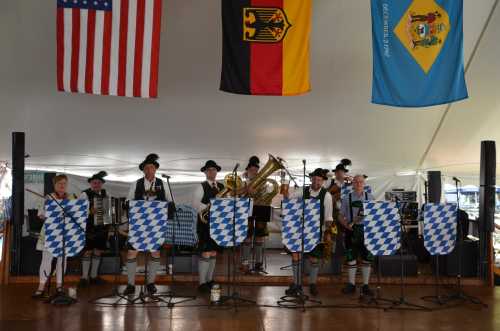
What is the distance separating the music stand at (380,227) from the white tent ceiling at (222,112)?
3.11 metres

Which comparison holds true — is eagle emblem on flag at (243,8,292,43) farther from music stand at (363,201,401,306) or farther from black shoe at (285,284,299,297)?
black shoe at (285,284,299,297)

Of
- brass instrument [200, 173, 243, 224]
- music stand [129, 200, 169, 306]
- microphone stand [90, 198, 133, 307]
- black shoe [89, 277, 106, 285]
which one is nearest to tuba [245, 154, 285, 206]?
brass instrument [200, 173, 243, 224]

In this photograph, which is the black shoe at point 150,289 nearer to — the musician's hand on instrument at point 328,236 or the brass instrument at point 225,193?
the brass instrument at point 225,193

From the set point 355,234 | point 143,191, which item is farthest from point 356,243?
point 143,191

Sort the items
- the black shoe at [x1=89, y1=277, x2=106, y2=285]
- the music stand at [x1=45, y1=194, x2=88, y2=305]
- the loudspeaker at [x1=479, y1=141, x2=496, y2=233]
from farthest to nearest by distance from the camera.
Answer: the loudspeaker at [x1=479, y1=141, x2=496, y2=233] < the black shoe at [x1=89, y1=277, x2=106, y2=285] < the music stand at [x1=45, y1=194, x2=88, y2=305]

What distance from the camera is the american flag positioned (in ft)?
20.9

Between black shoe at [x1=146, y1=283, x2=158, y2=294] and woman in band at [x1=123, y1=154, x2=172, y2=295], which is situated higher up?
woman in band at [x1=123, y1=154, x2=172, y2=295]

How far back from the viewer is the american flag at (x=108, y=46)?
20.9ft

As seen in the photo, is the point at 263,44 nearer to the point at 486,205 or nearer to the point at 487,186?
the point at 487,186

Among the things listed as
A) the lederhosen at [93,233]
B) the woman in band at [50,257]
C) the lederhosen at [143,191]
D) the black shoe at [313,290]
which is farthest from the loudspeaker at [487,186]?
the woman in band at [50,257]

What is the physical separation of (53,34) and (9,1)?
78cm

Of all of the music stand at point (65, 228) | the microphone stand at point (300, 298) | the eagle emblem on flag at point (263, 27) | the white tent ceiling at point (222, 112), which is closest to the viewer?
the music stand at point (65, 228)

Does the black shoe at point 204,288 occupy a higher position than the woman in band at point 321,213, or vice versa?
the woman in band at point 321,213

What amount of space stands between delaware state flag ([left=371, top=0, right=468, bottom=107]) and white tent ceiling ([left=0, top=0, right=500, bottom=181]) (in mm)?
967
